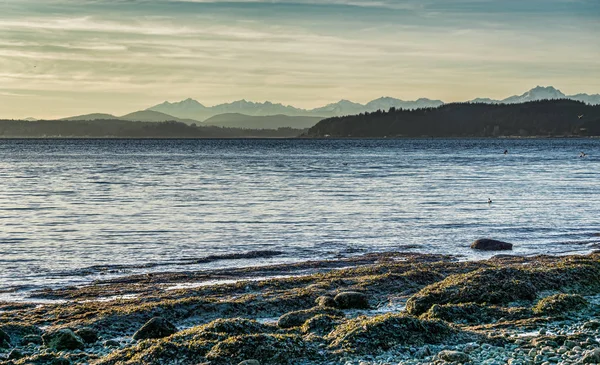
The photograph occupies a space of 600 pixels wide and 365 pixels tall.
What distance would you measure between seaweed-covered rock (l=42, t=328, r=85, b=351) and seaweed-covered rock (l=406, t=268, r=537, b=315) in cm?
699

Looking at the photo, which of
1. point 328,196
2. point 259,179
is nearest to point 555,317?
point 328,196

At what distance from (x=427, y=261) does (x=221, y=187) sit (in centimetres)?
3701

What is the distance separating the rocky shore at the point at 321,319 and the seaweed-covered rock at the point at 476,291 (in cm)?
3

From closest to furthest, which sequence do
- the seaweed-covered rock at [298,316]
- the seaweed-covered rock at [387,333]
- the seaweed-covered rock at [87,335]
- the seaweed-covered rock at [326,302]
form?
the seaweed-covered rock at [387,333] → the seaweed-covered rock at [87,335] → the seaweed-covered rock at [298,316] → the seaweed-covered rock at [326,302]

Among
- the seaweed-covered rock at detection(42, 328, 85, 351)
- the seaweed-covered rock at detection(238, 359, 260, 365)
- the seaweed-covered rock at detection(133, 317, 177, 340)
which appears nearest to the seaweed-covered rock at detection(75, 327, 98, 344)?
the seaweed-covered rock at detection(42, 328, 85, 351)

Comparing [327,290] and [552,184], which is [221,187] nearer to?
[552,184]

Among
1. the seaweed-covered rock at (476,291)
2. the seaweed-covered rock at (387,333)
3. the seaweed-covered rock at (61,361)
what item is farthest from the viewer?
the seaweed-covered rock at (476,291)

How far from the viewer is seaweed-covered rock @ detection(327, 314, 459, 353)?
12.5 meters

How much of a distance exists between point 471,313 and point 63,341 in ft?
26.5

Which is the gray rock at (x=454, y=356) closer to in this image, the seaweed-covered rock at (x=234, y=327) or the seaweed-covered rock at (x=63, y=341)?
the seaweed-covered rock at (x=234, y=327)

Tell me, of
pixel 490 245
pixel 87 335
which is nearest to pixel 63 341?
pixel 87 335

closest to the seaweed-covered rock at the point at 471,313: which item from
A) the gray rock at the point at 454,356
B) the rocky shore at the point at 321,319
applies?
the rocky shore at the point at 321,319

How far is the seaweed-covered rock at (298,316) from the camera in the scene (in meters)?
14.4

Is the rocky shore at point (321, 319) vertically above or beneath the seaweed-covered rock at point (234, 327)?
beneath
